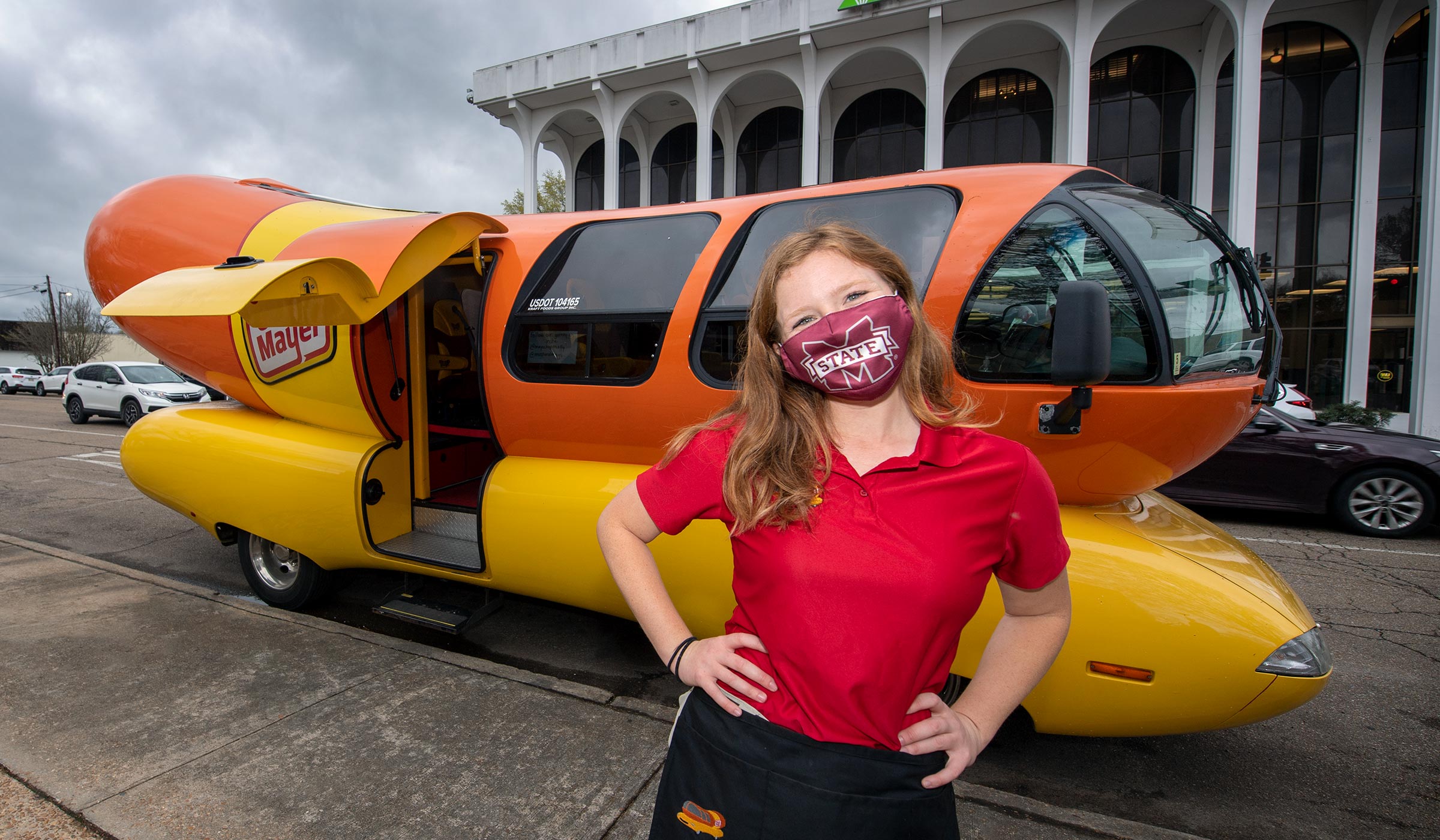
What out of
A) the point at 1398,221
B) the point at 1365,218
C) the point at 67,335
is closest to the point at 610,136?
the point at 1365,218

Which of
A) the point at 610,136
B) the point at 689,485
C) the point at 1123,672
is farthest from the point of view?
the point at 610,136

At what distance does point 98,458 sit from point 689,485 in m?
14.0

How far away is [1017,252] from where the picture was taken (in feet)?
9.16

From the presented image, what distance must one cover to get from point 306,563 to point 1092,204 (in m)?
4.93

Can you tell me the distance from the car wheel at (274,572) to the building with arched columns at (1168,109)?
1850 centimetres

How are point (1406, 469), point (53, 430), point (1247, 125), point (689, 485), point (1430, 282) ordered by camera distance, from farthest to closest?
1. point (1247, 125)
2. point (53, 430)
3. point (1430, 282)
4. point (1406, 469)
5. point (689, 485)

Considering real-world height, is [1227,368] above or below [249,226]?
below

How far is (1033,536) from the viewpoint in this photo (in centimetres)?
130

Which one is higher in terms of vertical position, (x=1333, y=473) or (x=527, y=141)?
(x=527, y=141)

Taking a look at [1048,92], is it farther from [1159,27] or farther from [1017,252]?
[1017,252]

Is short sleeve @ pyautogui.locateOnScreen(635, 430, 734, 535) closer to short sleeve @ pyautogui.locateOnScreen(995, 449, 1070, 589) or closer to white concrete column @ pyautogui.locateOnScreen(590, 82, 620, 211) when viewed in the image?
short sleeve @ pyautogui.locateOnScreen(995, 449, 1070, 589)

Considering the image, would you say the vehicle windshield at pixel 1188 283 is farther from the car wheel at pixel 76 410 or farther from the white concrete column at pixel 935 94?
the car wheel at pixel 76 410

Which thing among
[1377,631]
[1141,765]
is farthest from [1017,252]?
[1377,631]

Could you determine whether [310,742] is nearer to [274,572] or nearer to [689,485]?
[274,572]
